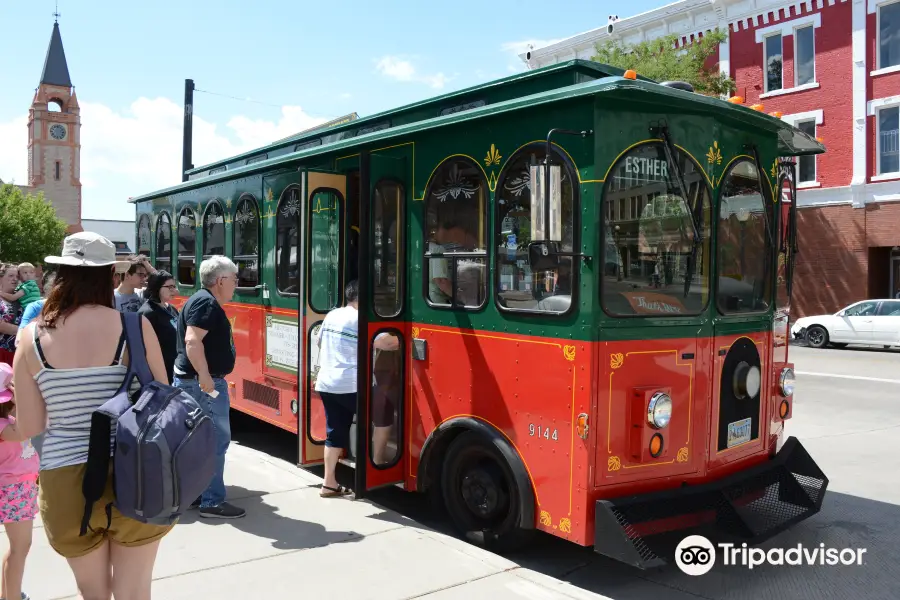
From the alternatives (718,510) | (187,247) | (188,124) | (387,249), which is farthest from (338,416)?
(188,124)

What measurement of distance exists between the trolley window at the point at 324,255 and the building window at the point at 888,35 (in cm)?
2226

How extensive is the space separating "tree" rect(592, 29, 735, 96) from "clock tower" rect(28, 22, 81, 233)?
71757 millimetres

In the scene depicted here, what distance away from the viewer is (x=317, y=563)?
4672 mm

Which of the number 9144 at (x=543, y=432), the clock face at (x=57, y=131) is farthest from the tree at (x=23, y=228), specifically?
the number 9144 at (x=543, y=432)

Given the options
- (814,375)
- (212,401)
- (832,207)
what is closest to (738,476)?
(212,401)

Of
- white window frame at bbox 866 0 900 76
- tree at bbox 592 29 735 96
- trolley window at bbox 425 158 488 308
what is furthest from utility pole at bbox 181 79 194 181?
white window frame at bbox 866 0 900 76

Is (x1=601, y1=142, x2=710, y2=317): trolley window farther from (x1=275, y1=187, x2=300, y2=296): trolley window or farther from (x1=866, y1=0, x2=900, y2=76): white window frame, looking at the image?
(x1=866, y1=0, x2=900, y2=76): white window frame

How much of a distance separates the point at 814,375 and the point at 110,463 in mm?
13795

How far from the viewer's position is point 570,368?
433cm

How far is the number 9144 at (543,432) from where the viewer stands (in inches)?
174

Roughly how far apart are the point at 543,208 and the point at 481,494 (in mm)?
1953

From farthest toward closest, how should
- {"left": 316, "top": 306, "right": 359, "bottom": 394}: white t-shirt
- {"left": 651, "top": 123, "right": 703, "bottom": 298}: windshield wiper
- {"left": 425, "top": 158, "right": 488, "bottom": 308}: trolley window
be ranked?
1. {"left": 316, "top": 306, "right": 359, "bottom": 394}: white t-shirt
2. {"left": 425, "top": 158, "right": 488, "bottom": 308}: trolley window
3. {"left": 651, "top": 123, "right": 703, "bottom": 298}: windshield wiper

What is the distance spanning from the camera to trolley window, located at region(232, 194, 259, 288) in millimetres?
7566

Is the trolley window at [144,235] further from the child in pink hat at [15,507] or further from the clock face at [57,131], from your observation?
the clock face at [57,131]
